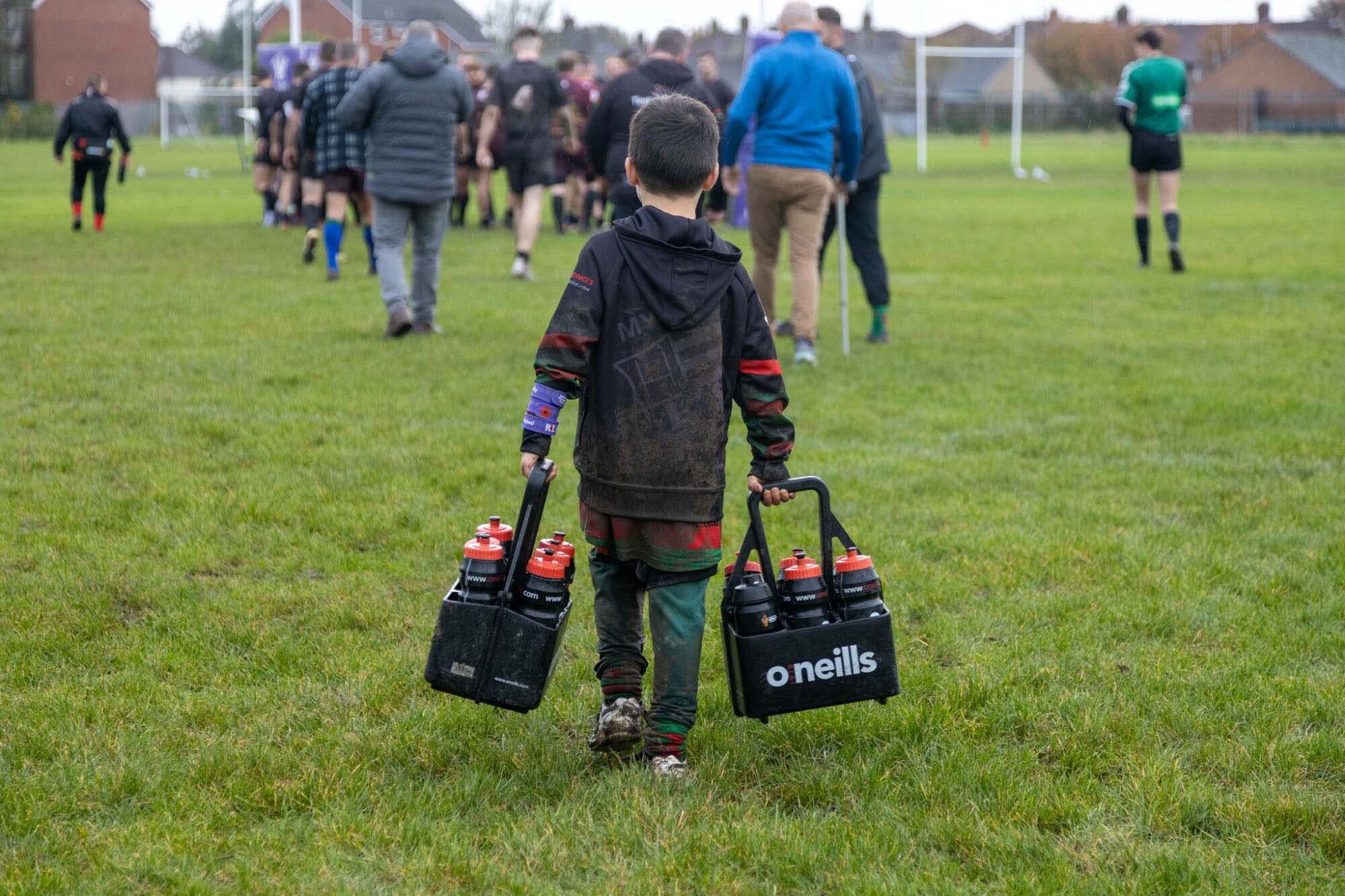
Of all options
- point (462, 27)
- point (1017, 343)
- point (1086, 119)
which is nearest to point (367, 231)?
point (1017, 343)

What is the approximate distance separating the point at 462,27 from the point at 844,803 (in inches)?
4032

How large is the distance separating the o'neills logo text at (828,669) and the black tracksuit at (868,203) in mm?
6181

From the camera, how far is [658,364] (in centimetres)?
315

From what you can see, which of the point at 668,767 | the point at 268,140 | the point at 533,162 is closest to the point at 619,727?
the point at 668,767

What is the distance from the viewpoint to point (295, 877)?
8.97 ft

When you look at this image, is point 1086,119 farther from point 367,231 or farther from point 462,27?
point 367,231

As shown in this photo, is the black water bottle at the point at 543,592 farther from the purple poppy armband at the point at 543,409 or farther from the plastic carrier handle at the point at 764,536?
the plastic carrier handle at the point at 764,536

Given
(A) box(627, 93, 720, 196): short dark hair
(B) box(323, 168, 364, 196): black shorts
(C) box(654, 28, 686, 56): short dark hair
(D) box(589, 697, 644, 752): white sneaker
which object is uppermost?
(C) box(654, 28, 686, 56): short dark hair

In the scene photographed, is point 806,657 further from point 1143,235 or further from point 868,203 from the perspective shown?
point 1143,235

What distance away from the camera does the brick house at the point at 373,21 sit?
89062 mm

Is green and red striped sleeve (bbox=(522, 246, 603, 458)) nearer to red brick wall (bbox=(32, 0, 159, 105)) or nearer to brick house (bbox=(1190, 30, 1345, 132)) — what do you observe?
brick house (bbox=(1190, 30, 1345, 132))

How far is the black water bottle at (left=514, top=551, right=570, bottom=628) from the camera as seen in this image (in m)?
3.10

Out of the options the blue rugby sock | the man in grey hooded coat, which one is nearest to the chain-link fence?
the blue rugby sock

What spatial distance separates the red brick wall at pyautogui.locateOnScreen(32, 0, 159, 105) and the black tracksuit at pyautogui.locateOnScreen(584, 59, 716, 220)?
234ft
